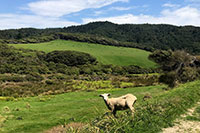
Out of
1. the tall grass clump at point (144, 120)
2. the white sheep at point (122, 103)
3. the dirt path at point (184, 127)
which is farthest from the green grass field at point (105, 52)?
the dirt path at point (184, 127)

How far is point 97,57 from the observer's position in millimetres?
129000

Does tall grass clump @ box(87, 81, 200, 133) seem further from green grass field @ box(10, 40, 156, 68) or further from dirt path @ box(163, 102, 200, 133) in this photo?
green grass field @ box(10, 40, 156, 68)

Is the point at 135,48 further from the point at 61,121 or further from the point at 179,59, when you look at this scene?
the point at 61,121

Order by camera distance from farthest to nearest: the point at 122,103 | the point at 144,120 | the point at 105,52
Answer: the point at 105,52 < the point at 122,103 < the point at 144,120

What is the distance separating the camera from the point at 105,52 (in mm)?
139750

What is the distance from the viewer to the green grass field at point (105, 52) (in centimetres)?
12260

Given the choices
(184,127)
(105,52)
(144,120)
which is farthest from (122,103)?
(105,52)

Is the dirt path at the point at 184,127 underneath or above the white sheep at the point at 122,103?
underneath

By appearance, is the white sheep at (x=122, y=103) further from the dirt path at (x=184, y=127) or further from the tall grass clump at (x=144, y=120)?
the dirt path at (x=184, y=127)

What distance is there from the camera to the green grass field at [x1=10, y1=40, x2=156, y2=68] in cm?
12260

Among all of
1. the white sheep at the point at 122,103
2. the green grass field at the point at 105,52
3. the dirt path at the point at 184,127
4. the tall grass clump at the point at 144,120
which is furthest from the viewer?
the green grass field at the point at 105,52

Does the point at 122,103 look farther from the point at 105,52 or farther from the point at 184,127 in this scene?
the point at 105,52

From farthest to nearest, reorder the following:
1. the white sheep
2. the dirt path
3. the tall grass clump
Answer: the white sheep → the dirt path → the tall grass clump

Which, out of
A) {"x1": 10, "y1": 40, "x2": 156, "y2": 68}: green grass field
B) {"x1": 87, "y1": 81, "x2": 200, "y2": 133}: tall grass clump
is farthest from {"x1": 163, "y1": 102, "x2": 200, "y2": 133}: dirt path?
{"x1": 10, "y1": 40, "x2": 156, "y2": 68}: green grass field
